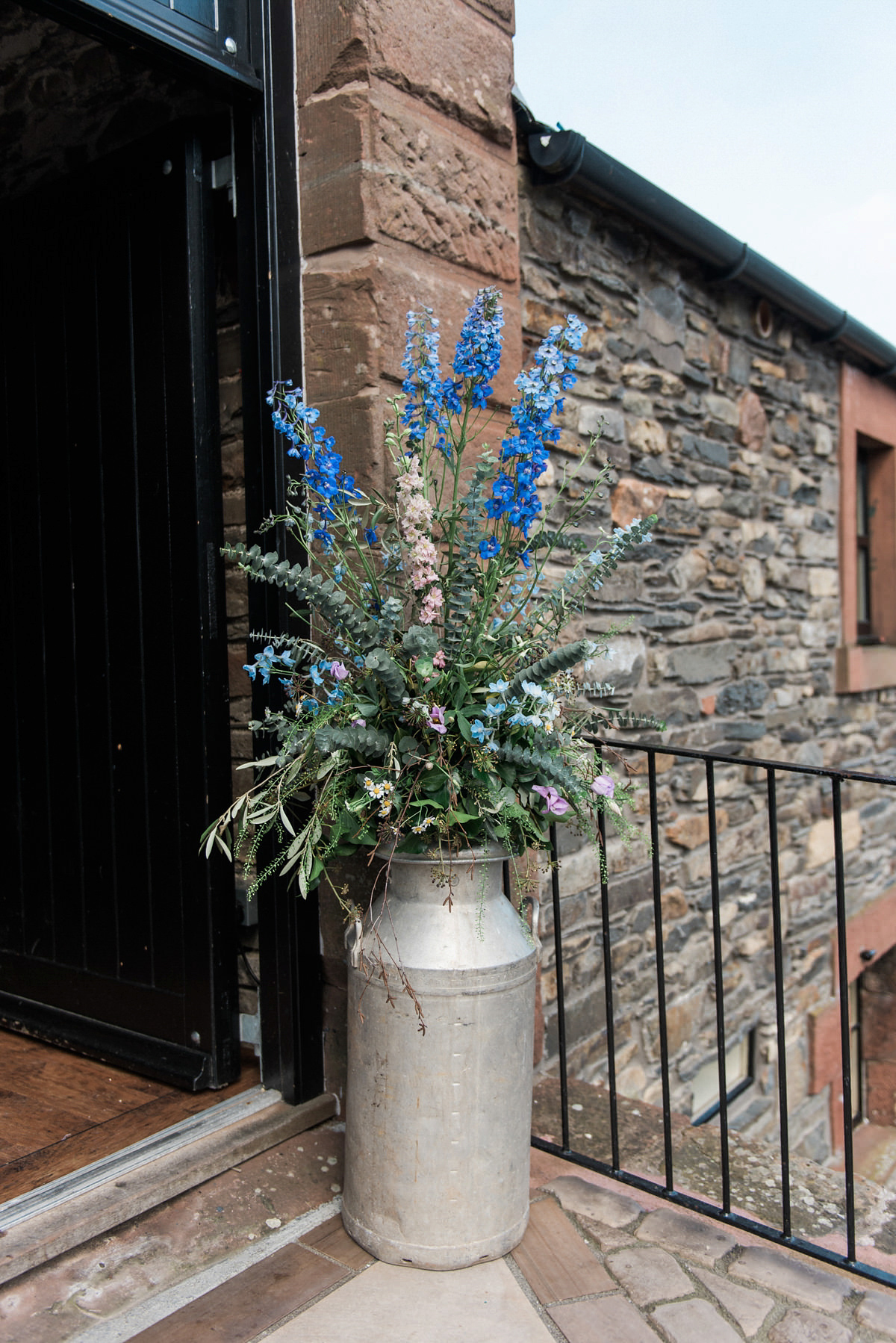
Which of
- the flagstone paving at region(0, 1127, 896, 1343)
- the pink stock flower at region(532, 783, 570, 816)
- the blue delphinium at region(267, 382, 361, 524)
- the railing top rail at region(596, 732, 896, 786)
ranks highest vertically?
the blue delphinium at region(267, 382, 361, 524)

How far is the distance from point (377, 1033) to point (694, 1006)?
2.47 meters

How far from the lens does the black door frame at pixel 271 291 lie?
2.11m

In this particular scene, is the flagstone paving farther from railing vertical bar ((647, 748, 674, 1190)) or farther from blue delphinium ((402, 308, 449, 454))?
blue delphinium ((402, 308, 449, 454))

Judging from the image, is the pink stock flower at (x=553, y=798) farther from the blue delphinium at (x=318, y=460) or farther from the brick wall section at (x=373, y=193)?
the brick wall section at (x=373, y=193)

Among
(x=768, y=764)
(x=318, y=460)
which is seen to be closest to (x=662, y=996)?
(x=768, y=764)

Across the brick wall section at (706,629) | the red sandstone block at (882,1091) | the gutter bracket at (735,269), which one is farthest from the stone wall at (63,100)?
the red sandstone block at (882,1091)

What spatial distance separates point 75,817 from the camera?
253 cm

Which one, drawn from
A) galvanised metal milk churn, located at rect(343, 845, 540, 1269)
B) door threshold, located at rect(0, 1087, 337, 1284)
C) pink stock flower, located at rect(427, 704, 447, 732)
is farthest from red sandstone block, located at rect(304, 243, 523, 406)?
door threshold, located at rect(0, 1087, 337, 1284)

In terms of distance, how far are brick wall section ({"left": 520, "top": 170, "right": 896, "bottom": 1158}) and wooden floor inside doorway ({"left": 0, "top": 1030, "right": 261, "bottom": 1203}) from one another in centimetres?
110

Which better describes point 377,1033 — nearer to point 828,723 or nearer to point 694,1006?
point 694,1006

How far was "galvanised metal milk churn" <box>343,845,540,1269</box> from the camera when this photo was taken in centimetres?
165

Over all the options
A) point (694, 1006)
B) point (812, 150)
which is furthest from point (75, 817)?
point (812, 150)

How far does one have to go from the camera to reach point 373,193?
6.73 ft

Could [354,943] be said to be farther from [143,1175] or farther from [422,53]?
[422,53]
